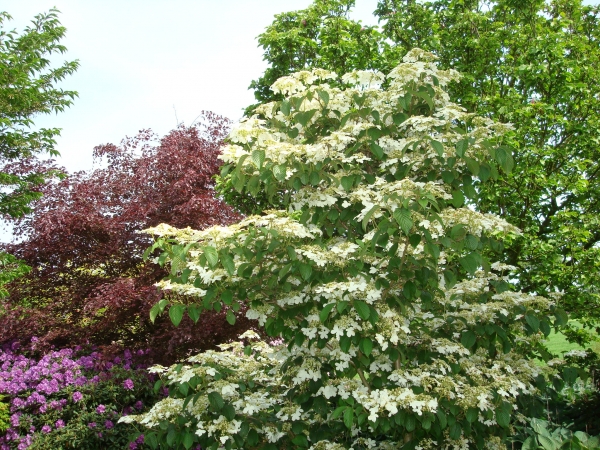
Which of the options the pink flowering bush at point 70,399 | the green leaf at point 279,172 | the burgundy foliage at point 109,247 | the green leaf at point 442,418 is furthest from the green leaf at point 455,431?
the pink flowering bush at point 70,399

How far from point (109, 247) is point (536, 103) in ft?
14.2

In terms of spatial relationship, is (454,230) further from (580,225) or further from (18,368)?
(18,368)

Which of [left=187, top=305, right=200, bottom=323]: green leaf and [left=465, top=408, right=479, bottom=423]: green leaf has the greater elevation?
[left=187, top=305, right=200, bottom=323]: green leaf

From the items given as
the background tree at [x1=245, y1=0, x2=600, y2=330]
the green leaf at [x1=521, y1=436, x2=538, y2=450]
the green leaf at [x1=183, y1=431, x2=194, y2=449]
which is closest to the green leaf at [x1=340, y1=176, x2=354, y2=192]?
the green leaf at [x1=183, y1=431, x2=194, y2=449]

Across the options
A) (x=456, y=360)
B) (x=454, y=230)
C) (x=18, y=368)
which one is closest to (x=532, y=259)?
(x=456, y=360)

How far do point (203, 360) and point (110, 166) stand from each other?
12.2 feet

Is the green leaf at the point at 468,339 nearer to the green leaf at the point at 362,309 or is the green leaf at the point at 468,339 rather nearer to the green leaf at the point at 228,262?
the green leaf at the point at 362,309

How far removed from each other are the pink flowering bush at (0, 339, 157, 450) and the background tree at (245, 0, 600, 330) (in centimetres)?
363

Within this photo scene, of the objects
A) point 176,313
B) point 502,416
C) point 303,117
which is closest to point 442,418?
point 502,416

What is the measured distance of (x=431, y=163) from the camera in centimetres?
286

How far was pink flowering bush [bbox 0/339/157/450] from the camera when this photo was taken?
15.3ft

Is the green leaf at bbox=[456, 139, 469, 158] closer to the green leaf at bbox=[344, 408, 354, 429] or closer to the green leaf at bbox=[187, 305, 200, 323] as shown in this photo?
the green leaf at bbox=[344, 408, 354, 429]

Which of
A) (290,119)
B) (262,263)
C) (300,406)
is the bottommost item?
(300,406)

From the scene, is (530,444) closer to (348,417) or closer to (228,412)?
(348,417)
